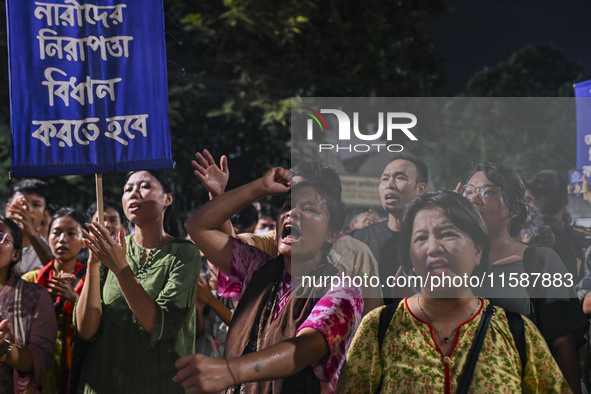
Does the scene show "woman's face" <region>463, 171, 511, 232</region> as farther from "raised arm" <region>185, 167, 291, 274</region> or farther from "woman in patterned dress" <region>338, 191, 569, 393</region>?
"raised arm" <region>185, 167, 291, 274</region>

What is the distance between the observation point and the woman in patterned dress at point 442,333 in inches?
98.0

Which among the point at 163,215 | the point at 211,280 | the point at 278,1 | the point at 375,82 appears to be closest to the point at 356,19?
the point at 375,82

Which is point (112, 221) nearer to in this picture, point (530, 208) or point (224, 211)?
point (224, 211)

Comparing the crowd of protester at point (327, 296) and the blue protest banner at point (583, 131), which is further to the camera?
the blue protest banner at point (583, 131)

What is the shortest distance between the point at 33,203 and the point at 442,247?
153 inches

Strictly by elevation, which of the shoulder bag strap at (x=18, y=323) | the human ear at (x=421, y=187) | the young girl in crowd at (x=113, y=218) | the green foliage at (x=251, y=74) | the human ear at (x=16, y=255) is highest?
the green foliage at (x=251, y=74)

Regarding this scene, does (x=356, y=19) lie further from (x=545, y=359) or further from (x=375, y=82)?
(x=545, y=359)

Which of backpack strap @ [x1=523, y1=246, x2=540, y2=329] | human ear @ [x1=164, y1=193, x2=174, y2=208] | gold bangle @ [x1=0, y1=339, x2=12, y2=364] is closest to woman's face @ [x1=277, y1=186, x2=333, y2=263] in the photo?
backpack strap @ [x1=523, y1=246, x2=540, y2=329]

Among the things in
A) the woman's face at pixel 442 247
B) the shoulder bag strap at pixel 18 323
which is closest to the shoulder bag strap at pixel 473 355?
the woman's face at pixel 442 247

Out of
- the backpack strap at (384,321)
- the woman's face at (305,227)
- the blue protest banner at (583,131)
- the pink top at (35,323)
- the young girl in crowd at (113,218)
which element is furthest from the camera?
the young girl in crowd at (113,218)

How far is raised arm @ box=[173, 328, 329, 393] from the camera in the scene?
2291mm

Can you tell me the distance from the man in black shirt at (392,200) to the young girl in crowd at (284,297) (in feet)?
0.53

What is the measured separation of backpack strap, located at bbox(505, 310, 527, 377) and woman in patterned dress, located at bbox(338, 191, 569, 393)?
0.01 meters

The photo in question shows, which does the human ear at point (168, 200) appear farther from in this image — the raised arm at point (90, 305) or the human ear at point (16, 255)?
the human ear at point (16, 255)
